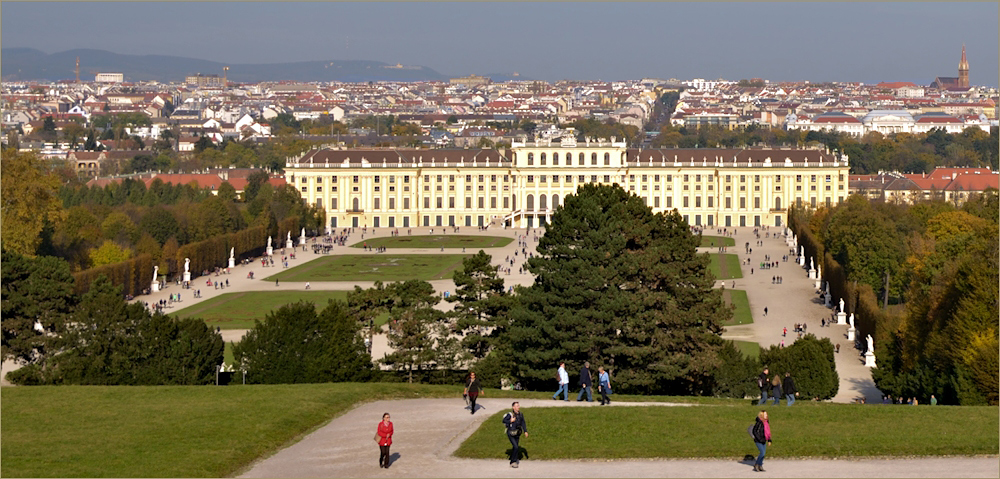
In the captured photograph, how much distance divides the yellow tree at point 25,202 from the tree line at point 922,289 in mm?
26996

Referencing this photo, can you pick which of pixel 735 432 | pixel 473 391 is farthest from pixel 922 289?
pixel 735 432

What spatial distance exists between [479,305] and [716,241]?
5043 centimetres

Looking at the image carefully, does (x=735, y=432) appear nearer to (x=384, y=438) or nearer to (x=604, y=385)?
(x=604, y=385)

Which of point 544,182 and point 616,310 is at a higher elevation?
point 544,182

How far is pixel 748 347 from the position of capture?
151ft

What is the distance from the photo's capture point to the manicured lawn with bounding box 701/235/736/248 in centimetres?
8288

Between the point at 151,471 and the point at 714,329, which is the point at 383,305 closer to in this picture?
the point at 714,329

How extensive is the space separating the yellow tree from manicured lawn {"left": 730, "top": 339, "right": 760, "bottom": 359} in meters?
23.3

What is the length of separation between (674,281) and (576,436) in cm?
1245

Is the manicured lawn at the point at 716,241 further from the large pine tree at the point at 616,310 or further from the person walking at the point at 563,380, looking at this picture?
the person walking at the point at 563,380

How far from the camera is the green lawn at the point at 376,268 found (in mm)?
65750

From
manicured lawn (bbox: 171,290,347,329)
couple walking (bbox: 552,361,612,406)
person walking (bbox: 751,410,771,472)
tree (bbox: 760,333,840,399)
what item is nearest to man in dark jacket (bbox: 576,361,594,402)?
couple walking (bbox: 552,361,612,406)

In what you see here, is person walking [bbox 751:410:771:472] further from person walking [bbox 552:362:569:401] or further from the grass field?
person walking [bbox 552:362:569:401]

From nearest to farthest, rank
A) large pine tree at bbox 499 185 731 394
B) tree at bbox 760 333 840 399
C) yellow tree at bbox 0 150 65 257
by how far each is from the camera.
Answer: large pine tree at bbox 499 185 731 394 < tree at bbox 760 333 840 399 < yellow tree at bbox 0 150 65 257
